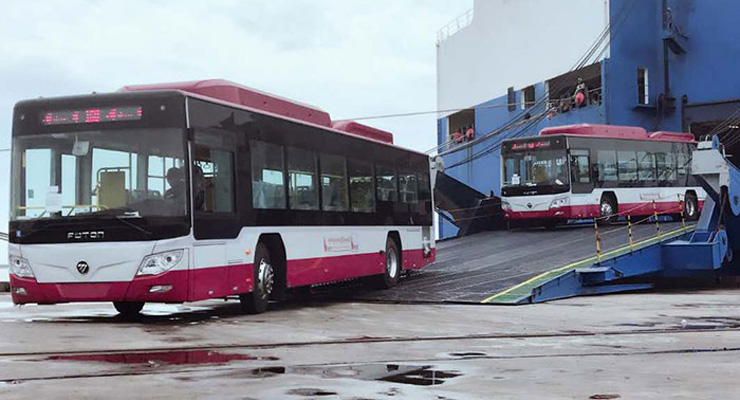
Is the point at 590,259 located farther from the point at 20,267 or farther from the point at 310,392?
the point at 310,392

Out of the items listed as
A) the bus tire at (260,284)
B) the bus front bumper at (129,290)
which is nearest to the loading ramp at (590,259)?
the bus tire at (260,284)

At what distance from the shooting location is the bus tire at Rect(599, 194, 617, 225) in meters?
29.8

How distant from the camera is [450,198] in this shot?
113 feet

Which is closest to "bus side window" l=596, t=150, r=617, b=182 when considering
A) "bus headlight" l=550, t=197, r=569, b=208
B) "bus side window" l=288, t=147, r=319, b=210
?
"bus headlight" l=550, t=197, r=569, b=208

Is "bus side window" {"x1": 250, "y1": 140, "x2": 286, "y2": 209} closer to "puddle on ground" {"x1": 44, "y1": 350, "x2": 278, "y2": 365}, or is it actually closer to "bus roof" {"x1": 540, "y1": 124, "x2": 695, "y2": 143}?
"puddle on ground" {"x1": 44, "y1": 350, "x2": 278, "y2": 365}

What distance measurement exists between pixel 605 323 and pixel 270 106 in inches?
232

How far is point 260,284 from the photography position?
14172 millimetres

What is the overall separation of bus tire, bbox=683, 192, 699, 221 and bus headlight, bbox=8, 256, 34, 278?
25050 millimetres

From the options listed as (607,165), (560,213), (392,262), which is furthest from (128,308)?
(607,165)

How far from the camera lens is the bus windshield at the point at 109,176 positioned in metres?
12.3

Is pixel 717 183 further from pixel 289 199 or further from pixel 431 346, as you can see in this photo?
pixel 431 346

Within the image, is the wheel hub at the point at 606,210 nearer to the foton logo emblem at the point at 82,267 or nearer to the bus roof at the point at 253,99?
the bus roof at the point at 253,99

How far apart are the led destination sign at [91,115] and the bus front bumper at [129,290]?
81.7 inches

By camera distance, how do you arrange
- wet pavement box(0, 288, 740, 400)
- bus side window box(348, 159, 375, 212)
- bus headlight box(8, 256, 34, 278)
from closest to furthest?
wet pavement box(0, 288, 740, 400) < bus headlight box(8, 256, 34, 278) < bus side window box(348, 159, 375, 212)
